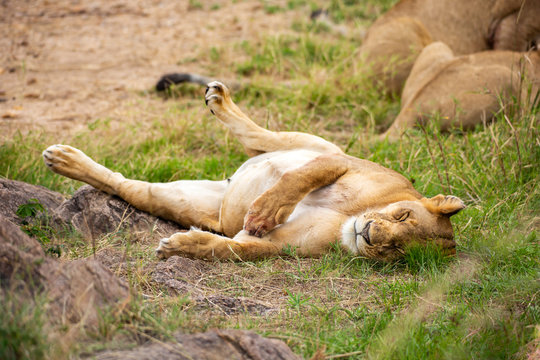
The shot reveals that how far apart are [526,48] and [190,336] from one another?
20.3 feet

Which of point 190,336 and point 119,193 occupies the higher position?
point 190,336

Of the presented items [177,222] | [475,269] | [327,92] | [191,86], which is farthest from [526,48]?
[177,222]

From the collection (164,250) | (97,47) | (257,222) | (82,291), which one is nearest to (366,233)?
(257,222)

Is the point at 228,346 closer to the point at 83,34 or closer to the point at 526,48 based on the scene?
the point at 526,48

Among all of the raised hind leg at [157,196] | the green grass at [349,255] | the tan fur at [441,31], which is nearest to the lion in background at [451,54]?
the tan fur at [441,31]

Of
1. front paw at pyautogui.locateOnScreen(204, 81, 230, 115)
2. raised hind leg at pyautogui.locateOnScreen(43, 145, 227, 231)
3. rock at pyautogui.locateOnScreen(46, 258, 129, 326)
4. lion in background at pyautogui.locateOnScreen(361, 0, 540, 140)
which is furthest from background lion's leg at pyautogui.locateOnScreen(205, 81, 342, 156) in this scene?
rock at pyautogui.locateOnScreen(46, 258, 129, 326)

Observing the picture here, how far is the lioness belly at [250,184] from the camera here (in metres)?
3.95

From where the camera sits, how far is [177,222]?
4.31 meters

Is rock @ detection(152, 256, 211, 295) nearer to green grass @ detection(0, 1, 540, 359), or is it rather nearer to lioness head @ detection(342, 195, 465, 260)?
green grass @ detection(0, 1, 540, 359)

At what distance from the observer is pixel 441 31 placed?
780 centimetres

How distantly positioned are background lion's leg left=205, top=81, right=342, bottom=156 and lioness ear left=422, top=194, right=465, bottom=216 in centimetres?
101

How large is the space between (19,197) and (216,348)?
2.47 meters

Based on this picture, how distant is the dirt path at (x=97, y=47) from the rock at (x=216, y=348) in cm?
418

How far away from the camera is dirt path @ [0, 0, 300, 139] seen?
6.82 m
